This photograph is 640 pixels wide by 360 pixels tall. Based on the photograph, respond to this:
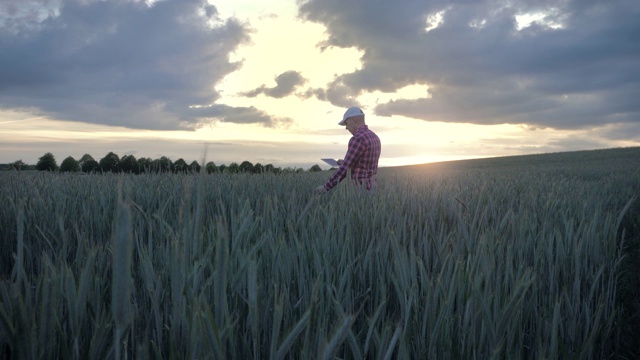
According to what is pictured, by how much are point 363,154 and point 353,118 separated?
1.75 ft

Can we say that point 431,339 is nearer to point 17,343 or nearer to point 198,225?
point 198,225

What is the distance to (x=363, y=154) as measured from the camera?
5.44 m

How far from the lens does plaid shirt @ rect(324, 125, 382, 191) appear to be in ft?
17.3

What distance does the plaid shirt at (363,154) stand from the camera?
5.28 metres

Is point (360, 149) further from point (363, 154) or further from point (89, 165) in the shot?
point (89, 165)

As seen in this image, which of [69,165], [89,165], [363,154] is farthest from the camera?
[89,165]

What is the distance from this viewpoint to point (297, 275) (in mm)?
1586

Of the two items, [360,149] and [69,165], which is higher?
[360,149]

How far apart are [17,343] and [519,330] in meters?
1.21

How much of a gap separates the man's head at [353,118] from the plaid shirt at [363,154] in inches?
9.9

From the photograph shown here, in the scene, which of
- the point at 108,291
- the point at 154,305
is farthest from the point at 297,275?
the point at 108,291

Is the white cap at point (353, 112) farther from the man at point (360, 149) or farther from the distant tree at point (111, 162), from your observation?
the distant tree at point (111, 162)

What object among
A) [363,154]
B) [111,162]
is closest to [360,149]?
[363,154]

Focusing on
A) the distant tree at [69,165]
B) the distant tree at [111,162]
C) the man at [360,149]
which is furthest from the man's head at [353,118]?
the distant tree at [69,165]
